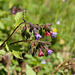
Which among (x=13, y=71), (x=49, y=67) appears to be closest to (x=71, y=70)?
(x=49, y=67)

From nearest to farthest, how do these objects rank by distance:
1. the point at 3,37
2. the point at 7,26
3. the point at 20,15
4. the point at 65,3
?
the point at 20,15, the point at 3,37, the point at 7,26, the point at 65,3

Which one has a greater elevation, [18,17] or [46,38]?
[18,17]

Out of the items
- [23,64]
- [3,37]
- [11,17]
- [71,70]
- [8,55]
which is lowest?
[71,70]

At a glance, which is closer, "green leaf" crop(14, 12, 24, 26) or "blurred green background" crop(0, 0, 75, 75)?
"green leaf" crop(14, 12, 24, 26)

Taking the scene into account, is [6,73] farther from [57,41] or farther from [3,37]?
[57,41]

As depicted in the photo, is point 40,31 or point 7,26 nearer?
point 40,31

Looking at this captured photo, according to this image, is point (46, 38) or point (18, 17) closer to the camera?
point (18, 17)

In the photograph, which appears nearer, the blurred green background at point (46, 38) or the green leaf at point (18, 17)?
the green leaf at point (18, 17)

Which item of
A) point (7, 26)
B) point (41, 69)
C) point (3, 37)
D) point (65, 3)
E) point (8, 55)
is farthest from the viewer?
point (65, 3)

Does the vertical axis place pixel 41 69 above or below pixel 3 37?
below
